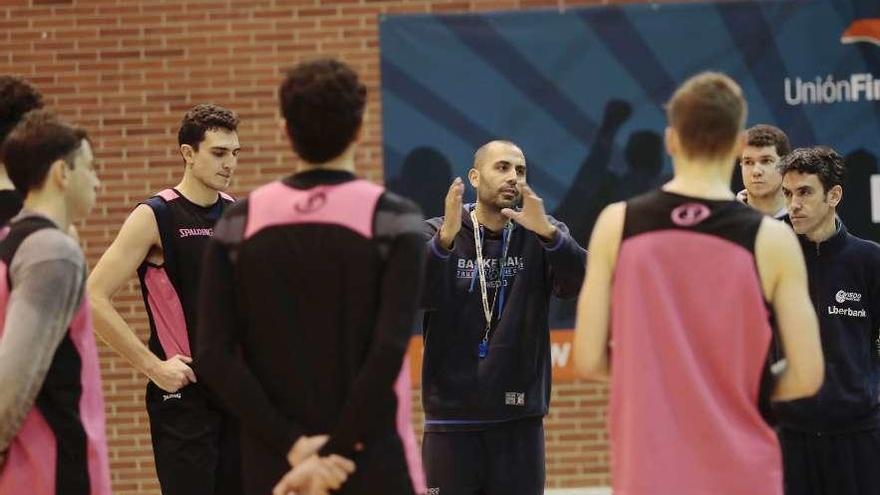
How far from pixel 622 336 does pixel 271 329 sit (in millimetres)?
805

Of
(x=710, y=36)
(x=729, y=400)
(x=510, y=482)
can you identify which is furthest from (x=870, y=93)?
(x=729, y=400)

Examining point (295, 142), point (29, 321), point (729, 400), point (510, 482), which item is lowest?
point (510, 482)

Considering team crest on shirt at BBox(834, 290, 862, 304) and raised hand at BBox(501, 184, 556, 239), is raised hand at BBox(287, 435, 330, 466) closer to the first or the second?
raised hand at BBox(501, 184, 556, 239)

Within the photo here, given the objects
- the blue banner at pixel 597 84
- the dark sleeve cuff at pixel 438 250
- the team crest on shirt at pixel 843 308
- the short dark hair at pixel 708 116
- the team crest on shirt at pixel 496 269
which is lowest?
the team crest on shirt at pixel 843 308

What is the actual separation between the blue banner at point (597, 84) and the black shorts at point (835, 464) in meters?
3.55

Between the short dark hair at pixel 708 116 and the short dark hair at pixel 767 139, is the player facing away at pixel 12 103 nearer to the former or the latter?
the short dark hair at pixel 708 116

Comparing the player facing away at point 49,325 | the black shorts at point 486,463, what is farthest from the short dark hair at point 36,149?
the black shorts at point 486,463

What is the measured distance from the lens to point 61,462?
332 centimetres

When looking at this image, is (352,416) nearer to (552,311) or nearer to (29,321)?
(29,321)

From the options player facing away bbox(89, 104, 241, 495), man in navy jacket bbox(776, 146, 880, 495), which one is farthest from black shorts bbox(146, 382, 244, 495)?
man in navy jacket bbox(776, 146, 880, 495)

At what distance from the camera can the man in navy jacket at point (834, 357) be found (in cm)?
497

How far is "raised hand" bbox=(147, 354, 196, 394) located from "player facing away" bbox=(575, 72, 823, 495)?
2.19 m

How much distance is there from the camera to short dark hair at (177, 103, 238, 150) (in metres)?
5.20

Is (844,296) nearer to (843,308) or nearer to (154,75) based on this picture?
(843,308)
